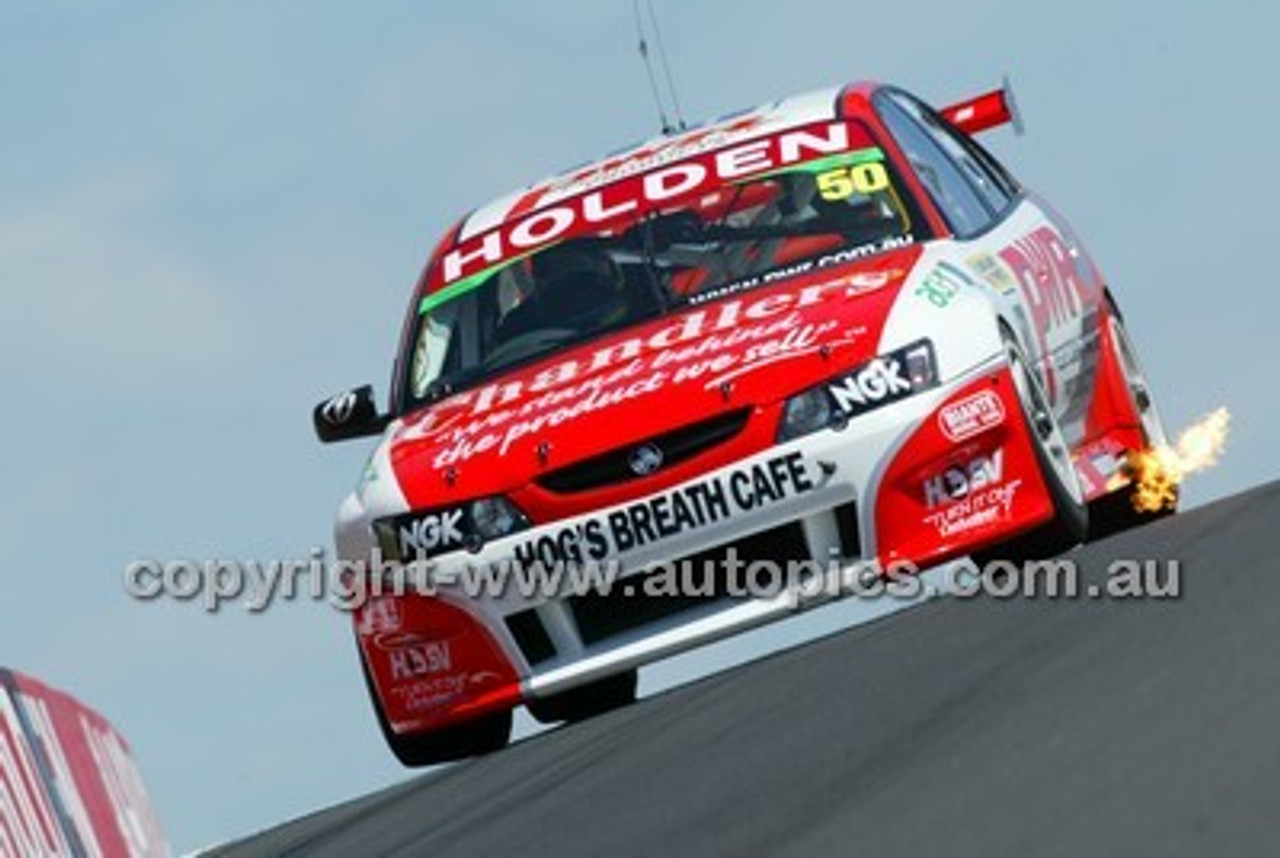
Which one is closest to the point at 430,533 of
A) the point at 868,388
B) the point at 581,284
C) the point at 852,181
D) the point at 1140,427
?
the point at 868,388

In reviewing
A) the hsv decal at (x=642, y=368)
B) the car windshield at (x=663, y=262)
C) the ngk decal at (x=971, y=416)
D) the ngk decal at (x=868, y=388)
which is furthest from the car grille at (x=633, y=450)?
the car windshield at (x=663, y=262)

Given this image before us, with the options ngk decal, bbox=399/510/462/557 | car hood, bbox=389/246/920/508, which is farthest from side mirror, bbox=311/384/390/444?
ngk decal, bbox=399/510/462/557

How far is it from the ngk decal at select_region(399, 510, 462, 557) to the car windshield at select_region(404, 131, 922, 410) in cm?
104

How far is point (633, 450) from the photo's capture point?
9.83m

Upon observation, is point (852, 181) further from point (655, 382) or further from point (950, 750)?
point (950, 750)

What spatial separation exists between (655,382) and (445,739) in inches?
47.1

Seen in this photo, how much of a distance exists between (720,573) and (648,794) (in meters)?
2.37

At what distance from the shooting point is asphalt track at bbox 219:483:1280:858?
5.55m

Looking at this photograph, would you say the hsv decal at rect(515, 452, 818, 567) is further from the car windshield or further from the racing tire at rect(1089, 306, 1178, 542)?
the racing tire at rect(1089, 306, 1178, 542)

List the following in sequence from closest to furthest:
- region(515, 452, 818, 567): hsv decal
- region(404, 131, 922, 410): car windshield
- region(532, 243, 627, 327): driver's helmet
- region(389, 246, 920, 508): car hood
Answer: region(515, 452, 818, 567): hsv decal < region(389, 246, 920, 508): car hood < region(404, 131, 922, 410): car windshield < region(532, 243, 627, 327): driver's helmet

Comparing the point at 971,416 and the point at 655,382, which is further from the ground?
the point at 655,382

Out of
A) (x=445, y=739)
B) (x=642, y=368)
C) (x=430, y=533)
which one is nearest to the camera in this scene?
(x=430, y=533)

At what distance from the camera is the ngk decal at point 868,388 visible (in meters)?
9.74

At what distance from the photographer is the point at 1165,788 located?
18.1 ft
